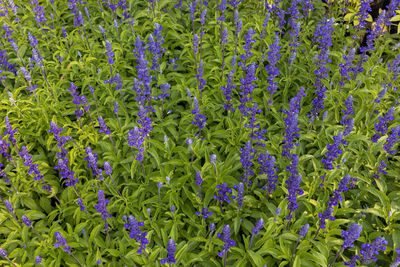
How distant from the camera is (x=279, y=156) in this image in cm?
522

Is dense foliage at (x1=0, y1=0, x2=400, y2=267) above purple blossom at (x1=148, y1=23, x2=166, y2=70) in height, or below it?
below

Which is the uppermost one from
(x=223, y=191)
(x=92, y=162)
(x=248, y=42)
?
(x=248, y=42)

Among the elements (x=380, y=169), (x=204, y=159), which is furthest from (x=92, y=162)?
(x=380, y=169)

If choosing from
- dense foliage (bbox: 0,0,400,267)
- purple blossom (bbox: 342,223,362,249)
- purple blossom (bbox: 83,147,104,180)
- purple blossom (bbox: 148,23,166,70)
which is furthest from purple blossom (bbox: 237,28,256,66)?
purple blossom (bbox: 342,223,362,249)

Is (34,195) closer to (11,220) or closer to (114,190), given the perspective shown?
(11,220)

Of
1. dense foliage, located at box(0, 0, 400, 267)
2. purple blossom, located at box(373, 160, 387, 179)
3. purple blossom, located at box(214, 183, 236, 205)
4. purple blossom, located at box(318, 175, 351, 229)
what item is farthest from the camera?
purple blossom, located at box(373, 160, 387, 179)

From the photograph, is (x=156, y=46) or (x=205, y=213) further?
(x=156, y=46)

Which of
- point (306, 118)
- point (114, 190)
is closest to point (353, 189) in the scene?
point (306, 118)

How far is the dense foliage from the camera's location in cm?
423

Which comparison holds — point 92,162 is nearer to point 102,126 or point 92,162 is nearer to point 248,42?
point 102,126

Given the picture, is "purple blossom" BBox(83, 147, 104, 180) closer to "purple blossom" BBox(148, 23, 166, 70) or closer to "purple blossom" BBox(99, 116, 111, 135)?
"purple blossom" BBox(99, 116, 111, 135)

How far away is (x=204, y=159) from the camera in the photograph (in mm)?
5691

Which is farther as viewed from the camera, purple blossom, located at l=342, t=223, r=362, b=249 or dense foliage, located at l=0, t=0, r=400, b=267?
dense foliage, located at l=0, t=0, r=400, b=267

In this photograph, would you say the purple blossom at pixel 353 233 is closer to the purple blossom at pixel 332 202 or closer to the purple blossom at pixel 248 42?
the purple blossom at pixel 332 202
